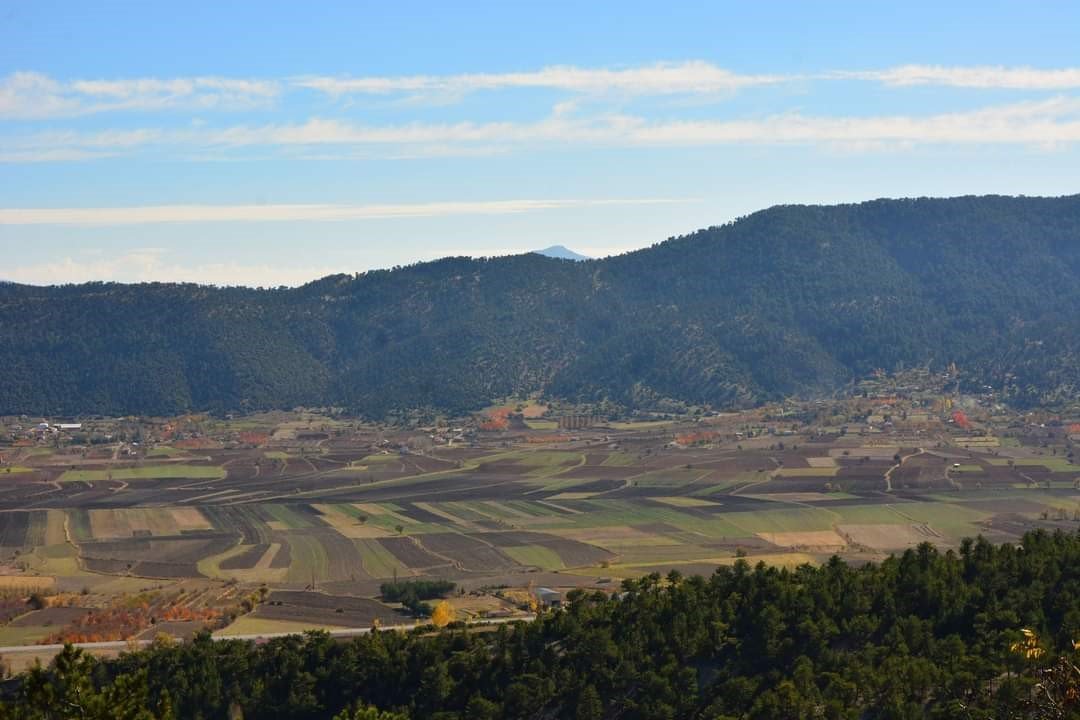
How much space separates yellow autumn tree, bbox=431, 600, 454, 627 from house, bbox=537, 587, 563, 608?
5.98 meters

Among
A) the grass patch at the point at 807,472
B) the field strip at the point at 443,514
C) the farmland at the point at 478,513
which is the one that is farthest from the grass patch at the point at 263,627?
the grass patch at the point at 807,472

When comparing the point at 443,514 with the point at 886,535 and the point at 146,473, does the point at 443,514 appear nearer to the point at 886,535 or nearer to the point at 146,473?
the point at 886,535

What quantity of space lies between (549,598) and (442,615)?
9248 mm

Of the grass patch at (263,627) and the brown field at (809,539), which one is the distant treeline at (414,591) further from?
the brown field at (809,539)

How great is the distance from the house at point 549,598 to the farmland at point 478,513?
2.59m

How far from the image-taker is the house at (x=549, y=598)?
295ft

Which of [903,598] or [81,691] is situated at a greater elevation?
[81,691]

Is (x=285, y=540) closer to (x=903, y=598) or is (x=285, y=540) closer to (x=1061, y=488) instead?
(x=903, y=598)

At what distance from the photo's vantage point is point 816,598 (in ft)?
232

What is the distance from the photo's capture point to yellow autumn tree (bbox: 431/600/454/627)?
84037 millimetres

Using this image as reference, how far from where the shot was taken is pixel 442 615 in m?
85.4

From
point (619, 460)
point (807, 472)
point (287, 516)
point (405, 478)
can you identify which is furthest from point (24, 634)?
point (619, 460)

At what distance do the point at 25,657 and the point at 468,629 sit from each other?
2388 cm

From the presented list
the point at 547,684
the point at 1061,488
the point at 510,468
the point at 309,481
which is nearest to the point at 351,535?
the point at 309,481
